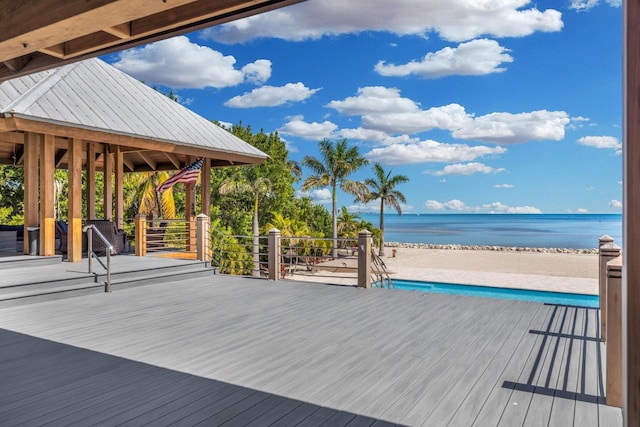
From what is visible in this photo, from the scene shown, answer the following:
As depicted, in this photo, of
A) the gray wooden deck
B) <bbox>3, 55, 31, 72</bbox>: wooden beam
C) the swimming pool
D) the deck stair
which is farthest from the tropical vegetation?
<bbox>3, 55, 31, 72</bbox>: wooden beam

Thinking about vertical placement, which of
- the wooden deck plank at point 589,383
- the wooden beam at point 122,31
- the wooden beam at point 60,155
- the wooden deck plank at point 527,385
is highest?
the wooden beam at point 60,155

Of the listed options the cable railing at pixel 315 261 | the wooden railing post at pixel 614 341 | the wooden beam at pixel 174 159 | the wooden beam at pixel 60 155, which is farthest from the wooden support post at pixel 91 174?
the wooden railing post at pixel 614 341

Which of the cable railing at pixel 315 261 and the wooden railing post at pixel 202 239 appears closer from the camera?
the wooden railing post at pixel 202 239

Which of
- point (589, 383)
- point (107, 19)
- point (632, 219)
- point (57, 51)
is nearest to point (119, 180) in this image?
point (57, 51)

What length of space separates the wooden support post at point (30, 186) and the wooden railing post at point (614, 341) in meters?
10.5

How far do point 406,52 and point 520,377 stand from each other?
270ft

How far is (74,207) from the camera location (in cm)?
995

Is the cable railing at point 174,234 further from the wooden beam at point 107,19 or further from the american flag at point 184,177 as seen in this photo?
the wooden beam at point 107,19

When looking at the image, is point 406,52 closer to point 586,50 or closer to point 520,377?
point 586,50

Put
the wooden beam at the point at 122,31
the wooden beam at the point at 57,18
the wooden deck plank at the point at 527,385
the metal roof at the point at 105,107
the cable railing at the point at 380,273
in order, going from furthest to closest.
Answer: the cable railing at the point at 380,273 < the metal roof at the point at 105,107 < the wooden beam at the point at 122,31 < the wooden deck plank at the point at 527,385 < the wooden beam at the point at 57,18

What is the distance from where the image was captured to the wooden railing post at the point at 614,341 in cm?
329

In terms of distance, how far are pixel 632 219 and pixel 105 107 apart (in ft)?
37.0

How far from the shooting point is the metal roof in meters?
8.98

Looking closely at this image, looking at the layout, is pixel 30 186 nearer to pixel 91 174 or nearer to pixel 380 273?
pixel 91 174
